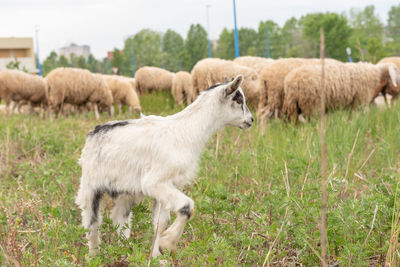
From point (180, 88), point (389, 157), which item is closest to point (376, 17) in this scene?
point (180, 88)

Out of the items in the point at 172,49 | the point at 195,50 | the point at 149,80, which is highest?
the point at 172,49

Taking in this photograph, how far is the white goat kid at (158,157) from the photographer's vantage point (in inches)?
94.6

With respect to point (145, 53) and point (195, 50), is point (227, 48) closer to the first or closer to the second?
point (145, 53)

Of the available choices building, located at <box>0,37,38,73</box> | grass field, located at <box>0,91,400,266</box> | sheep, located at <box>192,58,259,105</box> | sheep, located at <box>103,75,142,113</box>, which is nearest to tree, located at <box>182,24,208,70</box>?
building, located at <box>0,37,38,73</box>

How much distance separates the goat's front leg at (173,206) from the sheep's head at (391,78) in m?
7.35

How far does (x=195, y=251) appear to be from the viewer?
2244 mm

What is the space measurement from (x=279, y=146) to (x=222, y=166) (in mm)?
952

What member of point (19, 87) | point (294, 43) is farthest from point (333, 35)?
point (19, 87)

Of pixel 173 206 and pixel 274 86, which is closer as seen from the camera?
pixel 173 206

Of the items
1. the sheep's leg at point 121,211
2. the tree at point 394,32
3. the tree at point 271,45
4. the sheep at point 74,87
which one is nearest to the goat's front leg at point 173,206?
the sheep's leg at point 121,211

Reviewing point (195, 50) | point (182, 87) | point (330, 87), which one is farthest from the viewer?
point (195, 50)

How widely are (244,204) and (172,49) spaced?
52172mm

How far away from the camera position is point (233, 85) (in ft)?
8.39

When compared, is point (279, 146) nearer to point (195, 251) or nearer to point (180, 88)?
point (195, 251)
